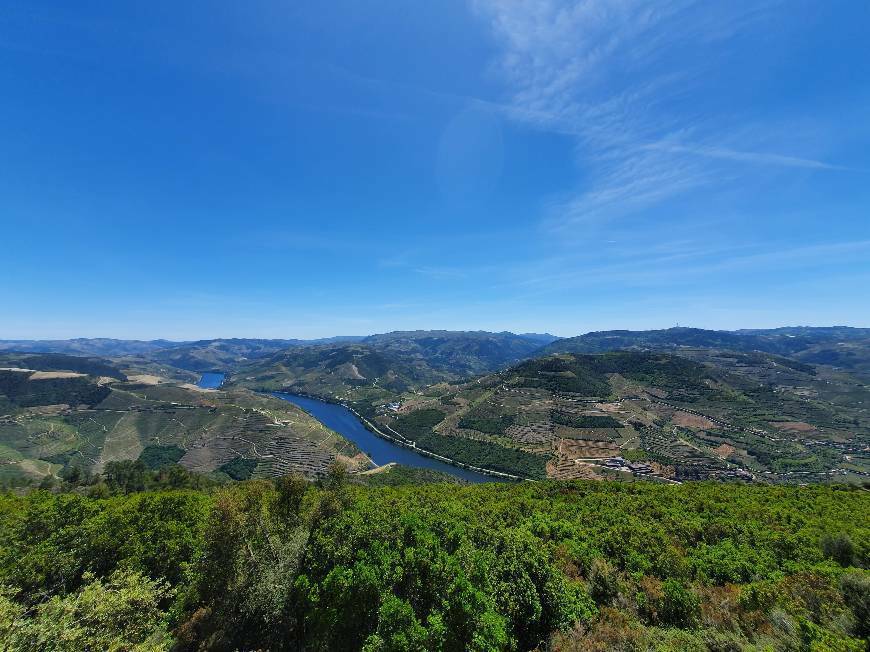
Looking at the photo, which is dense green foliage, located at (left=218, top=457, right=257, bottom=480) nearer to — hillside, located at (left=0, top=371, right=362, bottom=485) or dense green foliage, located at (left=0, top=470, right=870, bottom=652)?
hillside, located at (left=0, top=371, right=362, bottom=485)

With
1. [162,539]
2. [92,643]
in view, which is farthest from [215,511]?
[162,539]

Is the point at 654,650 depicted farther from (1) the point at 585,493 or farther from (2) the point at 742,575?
(1) the point at 585,493

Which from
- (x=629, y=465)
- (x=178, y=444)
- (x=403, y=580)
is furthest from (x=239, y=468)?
(x=629, y=465)

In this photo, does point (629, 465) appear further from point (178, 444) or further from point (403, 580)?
point (178, 444)

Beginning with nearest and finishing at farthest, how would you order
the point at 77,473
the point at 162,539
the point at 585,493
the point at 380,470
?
the point at 162,539 < the point at 585,493 < the point at 77,473 < the point at 380,470

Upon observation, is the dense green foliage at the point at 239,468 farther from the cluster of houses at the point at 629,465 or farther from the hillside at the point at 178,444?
the cluster of houses at the point at 629,465
